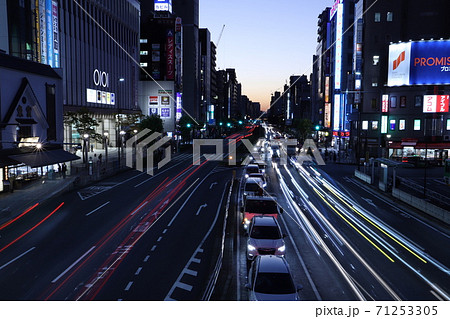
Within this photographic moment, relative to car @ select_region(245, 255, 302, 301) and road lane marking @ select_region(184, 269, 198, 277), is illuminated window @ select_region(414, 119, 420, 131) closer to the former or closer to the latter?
road lane marking @ select_region(184, 269, 198, 277)

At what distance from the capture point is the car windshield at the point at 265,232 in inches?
720

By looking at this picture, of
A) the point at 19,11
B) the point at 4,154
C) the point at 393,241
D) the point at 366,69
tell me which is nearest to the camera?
the point at 393,241

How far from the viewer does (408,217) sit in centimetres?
2717

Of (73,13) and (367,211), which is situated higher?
(73,13)

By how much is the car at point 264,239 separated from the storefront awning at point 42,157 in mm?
22582

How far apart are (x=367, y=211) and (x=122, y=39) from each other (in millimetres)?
71015

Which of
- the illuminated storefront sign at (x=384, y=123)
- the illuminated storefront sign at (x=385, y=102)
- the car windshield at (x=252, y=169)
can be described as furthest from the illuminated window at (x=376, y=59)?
the car windshield at (x=252, y=169)

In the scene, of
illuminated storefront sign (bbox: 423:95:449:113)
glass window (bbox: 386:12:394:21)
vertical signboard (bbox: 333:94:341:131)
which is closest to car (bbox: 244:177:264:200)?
illuminated storefront sign (bbox: 423:95:449:113)

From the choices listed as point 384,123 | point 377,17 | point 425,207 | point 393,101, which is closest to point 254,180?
point 425,207

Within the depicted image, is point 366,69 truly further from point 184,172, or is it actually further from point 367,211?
point 367,211

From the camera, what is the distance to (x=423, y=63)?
62.5 metres

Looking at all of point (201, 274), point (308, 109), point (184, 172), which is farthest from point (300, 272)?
point (308, 109)

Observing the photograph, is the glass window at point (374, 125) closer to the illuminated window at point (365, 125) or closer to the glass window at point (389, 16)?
the illuminated window at point (365, 125)

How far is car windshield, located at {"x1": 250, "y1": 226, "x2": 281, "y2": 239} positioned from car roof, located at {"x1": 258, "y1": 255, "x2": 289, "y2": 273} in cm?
366
